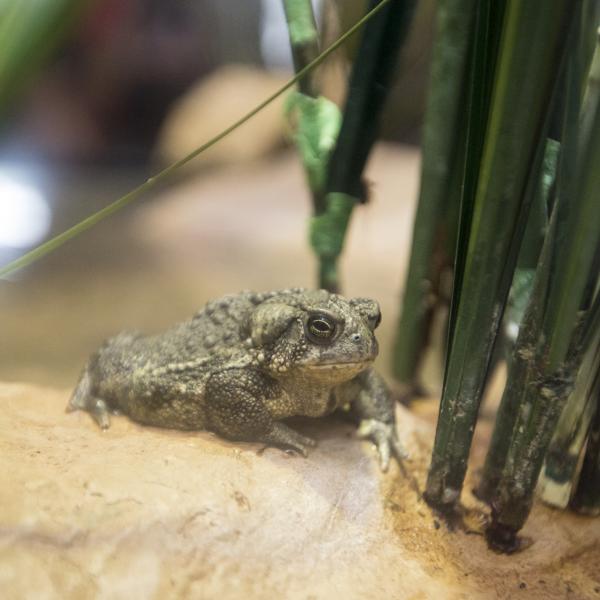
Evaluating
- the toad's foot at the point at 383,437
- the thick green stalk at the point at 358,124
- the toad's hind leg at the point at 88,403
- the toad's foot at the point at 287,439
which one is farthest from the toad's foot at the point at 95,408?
the thick green stalk at the point at 358,124

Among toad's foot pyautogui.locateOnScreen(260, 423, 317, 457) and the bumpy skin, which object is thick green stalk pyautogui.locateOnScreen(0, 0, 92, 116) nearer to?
the bumpy skin

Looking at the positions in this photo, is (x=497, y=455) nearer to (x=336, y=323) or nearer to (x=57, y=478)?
(x=336, y=323)

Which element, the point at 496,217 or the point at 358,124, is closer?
the point at 496,217

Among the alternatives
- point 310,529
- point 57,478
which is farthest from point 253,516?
point 57,478

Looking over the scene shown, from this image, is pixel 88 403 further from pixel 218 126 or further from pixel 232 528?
pixel 218 126

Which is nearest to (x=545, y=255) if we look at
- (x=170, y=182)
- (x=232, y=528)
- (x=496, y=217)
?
(x=496, y=217)

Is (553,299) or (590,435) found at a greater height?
(553,299)

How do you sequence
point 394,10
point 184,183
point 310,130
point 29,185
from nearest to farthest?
1. point 394,10
2. point 310,130
3. point 29,185
4. point 184,183

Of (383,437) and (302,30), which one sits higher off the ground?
(302,30)
